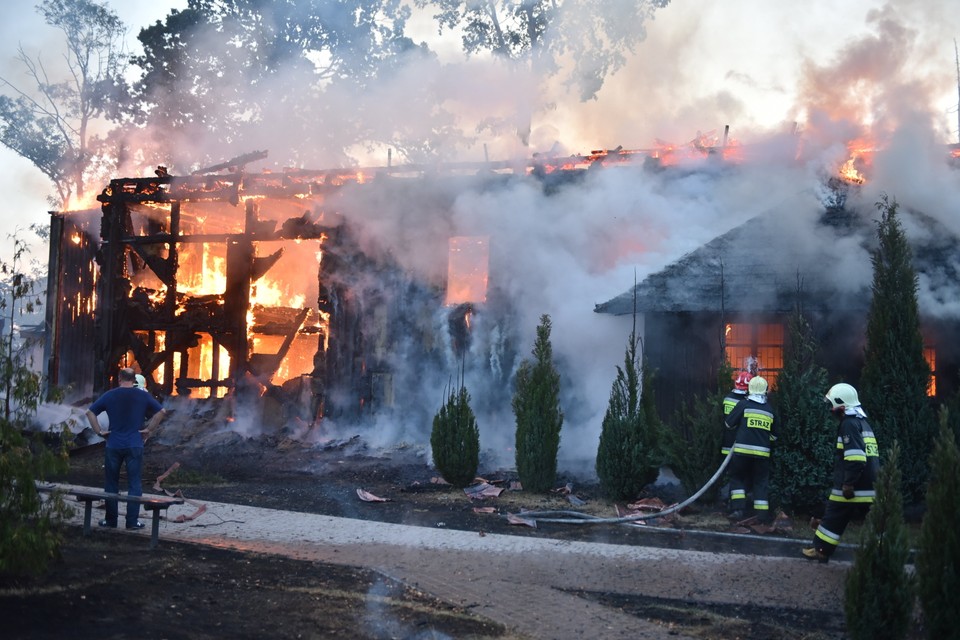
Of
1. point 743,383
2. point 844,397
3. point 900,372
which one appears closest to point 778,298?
point 900,372

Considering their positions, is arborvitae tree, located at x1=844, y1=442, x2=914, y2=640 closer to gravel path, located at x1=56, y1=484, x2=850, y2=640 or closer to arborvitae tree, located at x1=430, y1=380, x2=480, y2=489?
gravel path, located at x1=56, y1=484, x2=850, y2=640

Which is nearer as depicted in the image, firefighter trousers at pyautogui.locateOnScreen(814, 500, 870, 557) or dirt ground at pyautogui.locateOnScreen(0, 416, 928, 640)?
dirt ground at pyautogui.locateOnScreen(0, 416, 928, 640)

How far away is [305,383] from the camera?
18922mm

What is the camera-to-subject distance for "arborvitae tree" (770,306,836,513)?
33.2 ft

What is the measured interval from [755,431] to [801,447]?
750 mm

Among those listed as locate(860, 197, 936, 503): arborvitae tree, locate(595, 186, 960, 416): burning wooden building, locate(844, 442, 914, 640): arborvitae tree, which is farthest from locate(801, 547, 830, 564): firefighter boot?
locate(595, 186, 960, 416): burning wooden building

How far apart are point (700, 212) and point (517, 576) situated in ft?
34.5

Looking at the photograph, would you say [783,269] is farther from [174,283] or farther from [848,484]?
[174,283]

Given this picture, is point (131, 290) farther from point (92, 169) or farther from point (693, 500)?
point (92, 169)

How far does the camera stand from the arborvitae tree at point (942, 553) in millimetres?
4652

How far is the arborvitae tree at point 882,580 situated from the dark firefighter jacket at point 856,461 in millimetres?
3088

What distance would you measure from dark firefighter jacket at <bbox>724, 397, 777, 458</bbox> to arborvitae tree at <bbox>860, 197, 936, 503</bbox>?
160cm

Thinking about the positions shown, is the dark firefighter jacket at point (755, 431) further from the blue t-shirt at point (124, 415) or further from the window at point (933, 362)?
the blue t-shirt at point (124, 415)

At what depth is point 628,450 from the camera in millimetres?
11336
